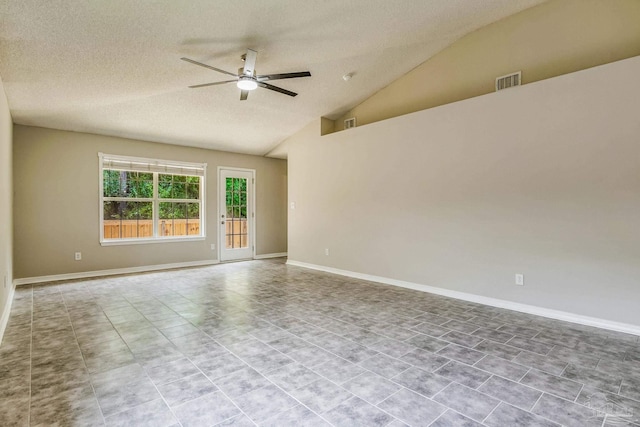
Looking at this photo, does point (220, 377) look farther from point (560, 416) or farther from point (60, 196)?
point (60, 196)

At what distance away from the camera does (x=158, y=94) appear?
4723 millimetres

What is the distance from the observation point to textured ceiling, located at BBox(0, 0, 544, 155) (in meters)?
2.94

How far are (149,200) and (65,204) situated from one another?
1.32 metres

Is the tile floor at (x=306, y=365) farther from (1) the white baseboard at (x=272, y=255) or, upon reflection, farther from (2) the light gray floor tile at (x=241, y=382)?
(1) the white baseboard at (x=272, y=255)

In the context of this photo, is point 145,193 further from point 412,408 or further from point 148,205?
point 412,408

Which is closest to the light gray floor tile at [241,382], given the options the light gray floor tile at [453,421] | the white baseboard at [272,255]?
the light gray floor tile at [453,421]

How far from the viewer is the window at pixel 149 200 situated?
19.6 ft

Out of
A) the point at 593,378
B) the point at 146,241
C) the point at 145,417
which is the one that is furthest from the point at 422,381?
the point at 146,241

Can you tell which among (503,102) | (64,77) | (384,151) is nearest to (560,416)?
(503,102)

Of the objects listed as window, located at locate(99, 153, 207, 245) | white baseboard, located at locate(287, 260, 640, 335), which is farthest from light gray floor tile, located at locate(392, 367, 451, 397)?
window, located at locate(99, 153, 207, 245)

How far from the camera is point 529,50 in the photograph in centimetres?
402

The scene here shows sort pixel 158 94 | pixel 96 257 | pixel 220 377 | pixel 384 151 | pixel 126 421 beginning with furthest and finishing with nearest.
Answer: pixel 96 257
pixel 384 151
pixel 158 94
pixel 220 377
pixel 126 421

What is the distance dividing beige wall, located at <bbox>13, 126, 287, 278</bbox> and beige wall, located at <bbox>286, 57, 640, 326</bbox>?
395 cm

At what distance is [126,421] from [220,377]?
2.00ft
